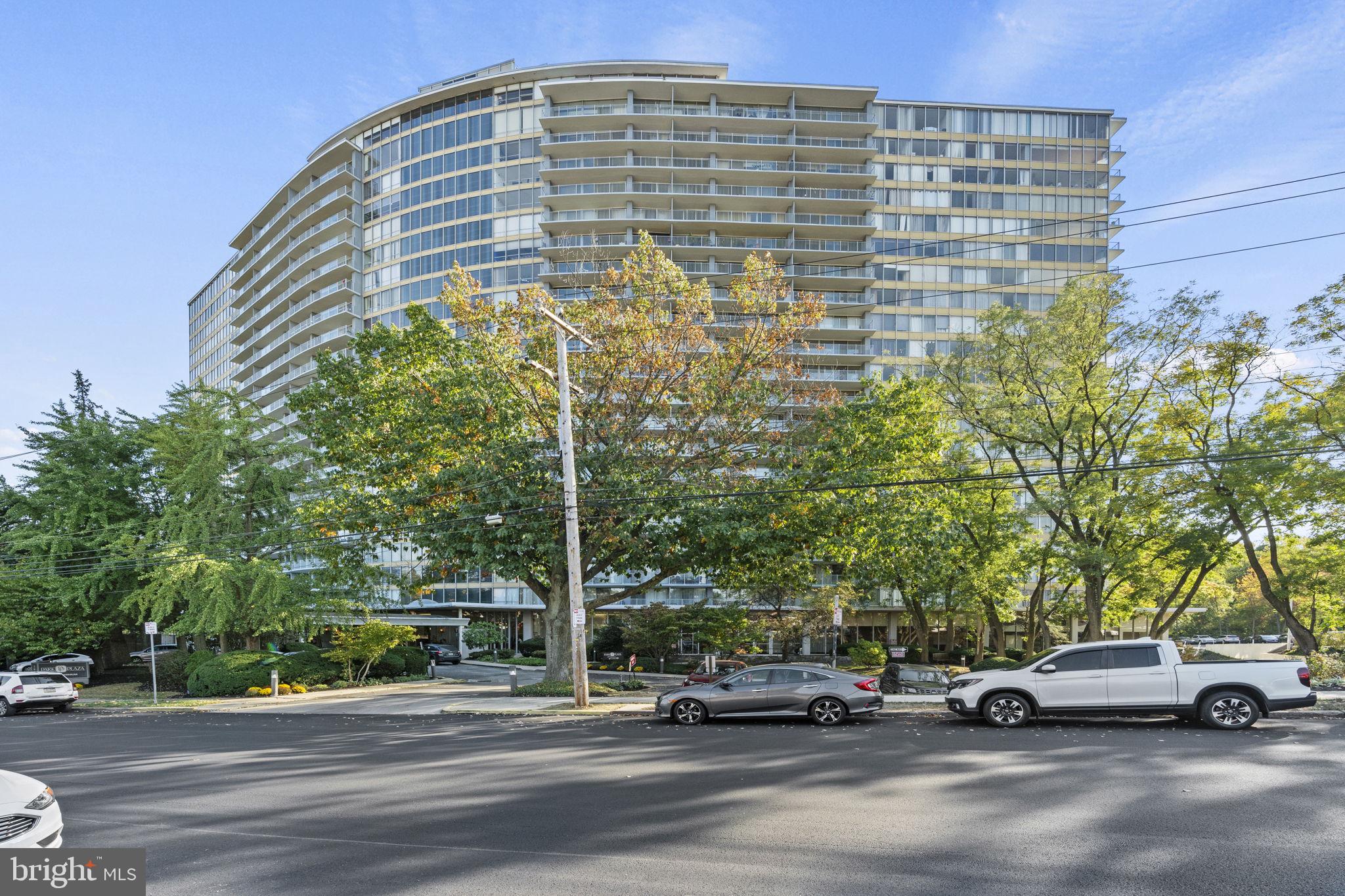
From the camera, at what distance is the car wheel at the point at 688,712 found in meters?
17.2

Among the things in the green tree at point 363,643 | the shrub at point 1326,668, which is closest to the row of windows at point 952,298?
the shrub at point 1326,668

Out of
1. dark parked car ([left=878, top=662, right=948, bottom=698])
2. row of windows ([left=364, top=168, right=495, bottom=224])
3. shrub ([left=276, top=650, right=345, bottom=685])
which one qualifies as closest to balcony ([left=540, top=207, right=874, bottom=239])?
row of windows ([left=364, top=168, right=495, bottom=224])

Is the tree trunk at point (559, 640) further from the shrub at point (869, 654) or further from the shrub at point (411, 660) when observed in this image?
the shrub at point (869, 654)

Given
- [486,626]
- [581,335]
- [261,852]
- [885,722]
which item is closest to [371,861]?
[261,852]

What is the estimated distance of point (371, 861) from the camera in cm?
747

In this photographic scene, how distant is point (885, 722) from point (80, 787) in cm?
1412

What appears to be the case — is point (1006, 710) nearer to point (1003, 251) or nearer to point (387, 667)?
point (387, 667)

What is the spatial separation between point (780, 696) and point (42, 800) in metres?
12.7

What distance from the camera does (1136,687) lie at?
1480 cm

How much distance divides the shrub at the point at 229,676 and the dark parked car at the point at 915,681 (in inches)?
880

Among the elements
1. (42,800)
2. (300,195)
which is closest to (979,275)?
(300,195)

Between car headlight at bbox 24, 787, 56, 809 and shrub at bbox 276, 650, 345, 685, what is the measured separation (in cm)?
2419

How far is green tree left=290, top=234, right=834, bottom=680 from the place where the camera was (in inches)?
902

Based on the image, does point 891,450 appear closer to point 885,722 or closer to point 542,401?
point 885,722
